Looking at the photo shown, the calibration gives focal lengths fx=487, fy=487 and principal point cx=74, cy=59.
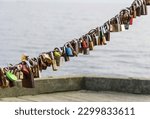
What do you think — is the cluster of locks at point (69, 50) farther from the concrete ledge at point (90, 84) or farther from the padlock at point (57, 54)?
the concrete ledge at point (90, 84)

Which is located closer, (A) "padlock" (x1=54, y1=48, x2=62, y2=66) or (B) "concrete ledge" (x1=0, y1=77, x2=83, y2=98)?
(A) "padlock" (x1=54, y1=48, x2=62, y2=66)

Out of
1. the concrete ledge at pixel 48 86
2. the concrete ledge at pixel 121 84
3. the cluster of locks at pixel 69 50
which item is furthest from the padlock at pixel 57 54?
the concrete ledge at pixel 121 84

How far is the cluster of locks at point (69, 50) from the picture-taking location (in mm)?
6684

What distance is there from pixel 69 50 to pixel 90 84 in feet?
10.9

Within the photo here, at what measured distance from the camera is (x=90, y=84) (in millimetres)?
10406

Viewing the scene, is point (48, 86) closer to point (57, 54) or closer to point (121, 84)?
point (121, 84)

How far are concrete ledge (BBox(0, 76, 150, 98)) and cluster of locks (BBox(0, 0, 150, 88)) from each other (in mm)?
2626

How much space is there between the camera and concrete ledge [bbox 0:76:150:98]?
1000 cm

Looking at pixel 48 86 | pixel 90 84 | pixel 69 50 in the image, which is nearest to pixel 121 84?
pixel 90 84

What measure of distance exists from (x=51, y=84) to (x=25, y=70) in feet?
11.2

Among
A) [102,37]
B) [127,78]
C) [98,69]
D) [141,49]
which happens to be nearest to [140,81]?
[127,78]

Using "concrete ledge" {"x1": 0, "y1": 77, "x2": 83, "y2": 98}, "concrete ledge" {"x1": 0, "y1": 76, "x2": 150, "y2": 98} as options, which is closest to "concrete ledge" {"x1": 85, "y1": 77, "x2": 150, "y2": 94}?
"concrete ledge" {"x1": 0, "y1": 76, "x2": 150, "y2": 98}

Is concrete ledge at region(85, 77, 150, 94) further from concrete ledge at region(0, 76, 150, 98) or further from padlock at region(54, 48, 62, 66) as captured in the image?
padlock at region(54, 48, 62, 66)

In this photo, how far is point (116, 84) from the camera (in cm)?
1022
